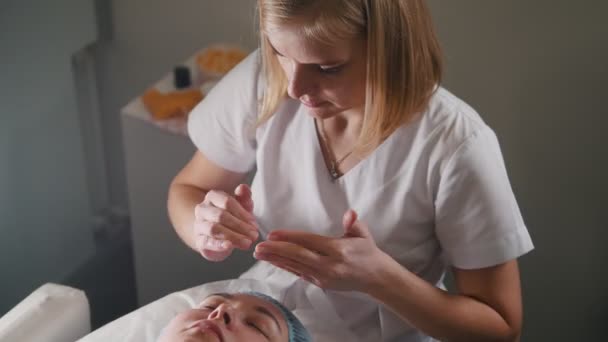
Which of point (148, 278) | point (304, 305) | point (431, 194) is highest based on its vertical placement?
point (431, 194)

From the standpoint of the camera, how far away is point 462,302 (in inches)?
45.9

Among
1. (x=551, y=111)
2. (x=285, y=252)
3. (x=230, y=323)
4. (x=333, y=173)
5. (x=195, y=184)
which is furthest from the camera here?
(x=551, y=111)

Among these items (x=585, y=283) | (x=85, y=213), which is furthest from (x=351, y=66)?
(x=85, y=213)

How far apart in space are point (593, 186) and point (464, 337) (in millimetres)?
601

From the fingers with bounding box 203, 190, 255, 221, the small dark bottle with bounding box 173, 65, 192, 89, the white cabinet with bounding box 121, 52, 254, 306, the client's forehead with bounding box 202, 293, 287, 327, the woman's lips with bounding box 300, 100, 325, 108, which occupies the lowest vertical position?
the white cabinet with bounding box 121, 52, 254, 306

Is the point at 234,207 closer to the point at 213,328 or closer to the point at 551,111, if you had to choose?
the point at 213,328

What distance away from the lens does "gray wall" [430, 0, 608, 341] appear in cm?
152

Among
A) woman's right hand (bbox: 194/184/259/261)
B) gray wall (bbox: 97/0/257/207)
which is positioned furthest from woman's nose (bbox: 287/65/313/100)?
gray wall (bbox: 97/0/257/207)

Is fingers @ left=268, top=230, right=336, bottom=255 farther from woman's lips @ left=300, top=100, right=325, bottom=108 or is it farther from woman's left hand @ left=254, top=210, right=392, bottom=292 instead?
woman's lips @ left=300, top=100, right=325, bottom=108

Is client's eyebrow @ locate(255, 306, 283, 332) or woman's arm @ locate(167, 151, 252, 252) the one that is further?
woman's arm @ locate(167, 151, 252, 252)

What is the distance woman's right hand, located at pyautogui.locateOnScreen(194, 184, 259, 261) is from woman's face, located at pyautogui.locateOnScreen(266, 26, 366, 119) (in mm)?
160

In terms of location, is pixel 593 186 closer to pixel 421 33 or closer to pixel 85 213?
pixel 421 33

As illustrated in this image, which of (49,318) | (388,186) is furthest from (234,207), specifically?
(49,318)

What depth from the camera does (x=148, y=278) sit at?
6.26ft
